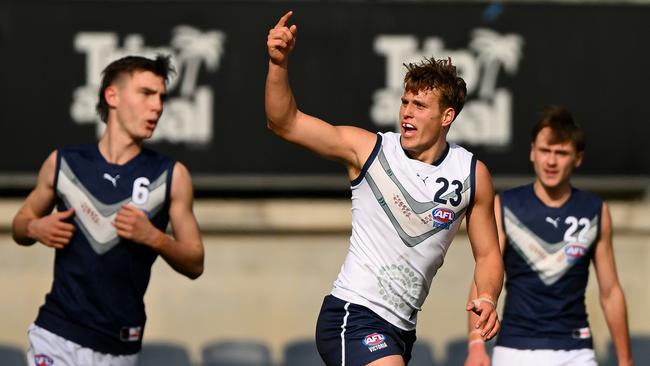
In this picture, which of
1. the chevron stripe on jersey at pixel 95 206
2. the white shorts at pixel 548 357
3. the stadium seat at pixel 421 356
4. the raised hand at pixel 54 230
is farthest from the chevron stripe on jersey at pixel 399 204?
the stadium seat at pixel 421 356

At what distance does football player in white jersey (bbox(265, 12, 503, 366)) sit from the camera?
6.54 metres

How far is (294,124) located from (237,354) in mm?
4021

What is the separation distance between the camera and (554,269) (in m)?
8.07

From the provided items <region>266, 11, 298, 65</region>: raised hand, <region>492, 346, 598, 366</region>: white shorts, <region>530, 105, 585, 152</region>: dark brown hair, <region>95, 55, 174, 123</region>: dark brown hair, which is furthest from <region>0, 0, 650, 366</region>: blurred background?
<region>266, 11, 298, 65</region>: raised hand

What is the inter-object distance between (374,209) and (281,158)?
324 centimetres

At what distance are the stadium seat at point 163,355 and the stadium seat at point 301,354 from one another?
0.69m

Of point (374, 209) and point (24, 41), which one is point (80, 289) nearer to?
point (374, 209)

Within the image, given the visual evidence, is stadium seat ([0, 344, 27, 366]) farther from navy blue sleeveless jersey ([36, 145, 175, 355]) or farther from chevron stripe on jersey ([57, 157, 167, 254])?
chevron stripe on jersey ([57, 157, 167, 254])

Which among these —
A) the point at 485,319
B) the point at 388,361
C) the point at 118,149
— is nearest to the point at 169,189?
the point at 118,149

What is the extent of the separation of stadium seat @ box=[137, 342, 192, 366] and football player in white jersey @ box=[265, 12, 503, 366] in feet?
11.4

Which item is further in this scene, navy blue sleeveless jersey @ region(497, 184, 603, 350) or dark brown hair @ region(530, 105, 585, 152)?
dark brown hair @ region(530, 105, 585, 152)

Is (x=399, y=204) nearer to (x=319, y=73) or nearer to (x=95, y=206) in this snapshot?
(x=95, y=206)

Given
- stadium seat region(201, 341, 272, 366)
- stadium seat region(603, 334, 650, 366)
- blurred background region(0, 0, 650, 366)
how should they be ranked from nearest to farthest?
blurred background region(0, 0, 650, 366)
stadium seat region(201, 341, 272, 366)
stadium seat region(603, 334, 650, 366)

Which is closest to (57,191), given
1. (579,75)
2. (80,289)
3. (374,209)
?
(80,289)
